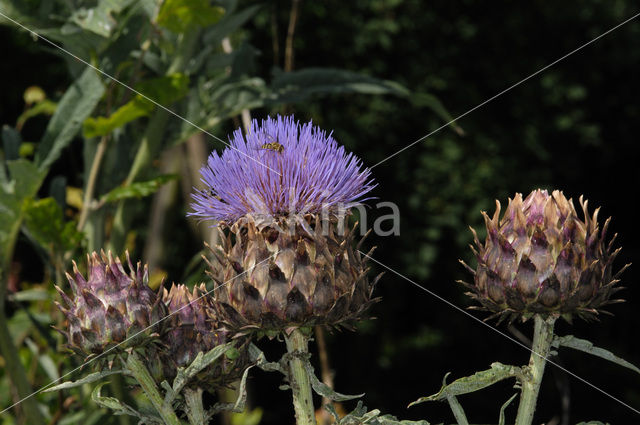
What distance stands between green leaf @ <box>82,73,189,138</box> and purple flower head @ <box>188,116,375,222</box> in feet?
1.64

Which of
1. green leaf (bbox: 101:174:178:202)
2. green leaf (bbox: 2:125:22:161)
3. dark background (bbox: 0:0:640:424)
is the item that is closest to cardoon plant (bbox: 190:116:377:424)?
green leaf (bbox: 101:174:178:202)

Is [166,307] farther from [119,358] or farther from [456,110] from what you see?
[456,110]

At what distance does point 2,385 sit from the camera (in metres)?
2.51

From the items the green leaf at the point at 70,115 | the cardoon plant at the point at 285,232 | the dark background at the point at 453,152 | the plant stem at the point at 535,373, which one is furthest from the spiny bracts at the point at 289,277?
the dark background at the point at 453,152

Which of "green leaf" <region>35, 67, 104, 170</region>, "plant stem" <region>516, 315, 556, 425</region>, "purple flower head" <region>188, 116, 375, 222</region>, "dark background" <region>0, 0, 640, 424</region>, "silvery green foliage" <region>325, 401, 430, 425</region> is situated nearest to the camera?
"silvery green foliage" <region>325, 401, 430, 425</region>

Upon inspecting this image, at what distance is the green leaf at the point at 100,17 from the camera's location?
68.3 inches

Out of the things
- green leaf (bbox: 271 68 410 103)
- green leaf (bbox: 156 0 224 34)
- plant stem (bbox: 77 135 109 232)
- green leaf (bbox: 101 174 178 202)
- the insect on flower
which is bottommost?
the insect on flower

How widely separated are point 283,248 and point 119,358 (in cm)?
31

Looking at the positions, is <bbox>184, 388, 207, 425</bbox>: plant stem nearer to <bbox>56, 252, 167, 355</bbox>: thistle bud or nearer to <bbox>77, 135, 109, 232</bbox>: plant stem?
<bbox>56, 252, 167, 355</bbox>: thistle bud

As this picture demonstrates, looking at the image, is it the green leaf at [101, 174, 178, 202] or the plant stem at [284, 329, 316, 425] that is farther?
the green leaf at [101, 174, 178, 202]

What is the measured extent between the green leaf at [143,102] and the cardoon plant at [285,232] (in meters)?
Answer: 0.48

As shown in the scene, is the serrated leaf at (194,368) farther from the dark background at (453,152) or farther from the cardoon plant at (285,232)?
the dark background at (453,152)

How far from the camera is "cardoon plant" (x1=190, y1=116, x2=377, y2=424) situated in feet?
3.97

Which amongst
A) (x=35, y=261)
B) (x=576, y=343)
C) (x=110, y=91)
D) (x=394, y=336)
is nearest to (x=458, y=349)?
(x=394, y=336)
